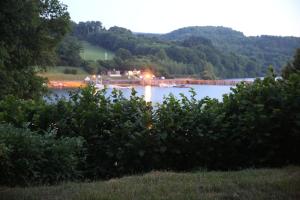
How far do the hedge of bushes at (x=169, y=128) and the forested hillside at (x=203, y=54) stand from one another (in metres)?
9.90

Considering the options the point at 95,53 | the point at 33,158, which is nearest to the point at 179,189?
the point at 33,158

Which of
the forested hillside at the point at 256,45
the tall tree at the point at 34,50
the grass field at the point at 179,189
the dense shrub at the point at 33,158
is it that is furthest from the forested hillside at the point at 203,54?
the dense shrub at the point at 33,158

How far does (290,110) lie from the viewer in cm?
782

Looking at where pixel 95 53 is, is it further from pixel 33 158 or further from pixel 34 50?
pixel 33 158

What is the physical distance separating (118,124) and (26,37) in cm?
1520

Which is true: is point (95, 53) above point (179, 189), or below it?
above

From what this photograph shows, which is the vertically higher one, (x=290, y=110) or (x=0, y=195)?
(x=290, y=110)

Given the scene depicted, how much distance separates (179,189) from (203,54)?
30.0m

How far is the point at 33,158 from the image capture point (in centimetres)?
638

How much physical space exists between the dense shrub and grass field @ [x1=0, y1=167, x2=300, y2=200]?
1.98 ft

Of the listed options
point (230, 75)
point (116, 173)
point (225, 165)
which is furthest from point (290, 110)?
point (230, 75)

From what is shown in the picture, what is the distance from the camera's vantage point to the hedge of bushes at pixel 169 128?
24.6ft

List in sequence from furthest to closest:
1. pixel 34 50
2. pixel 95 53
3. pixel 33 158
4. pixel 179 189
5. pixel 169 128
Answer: pixel 95 53, pixel 34 50, pixel 169 128, pixel 33 158, pixel 179 189

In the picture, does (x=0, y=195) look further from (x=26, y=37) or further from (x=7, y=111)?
(x=26, y=37)
